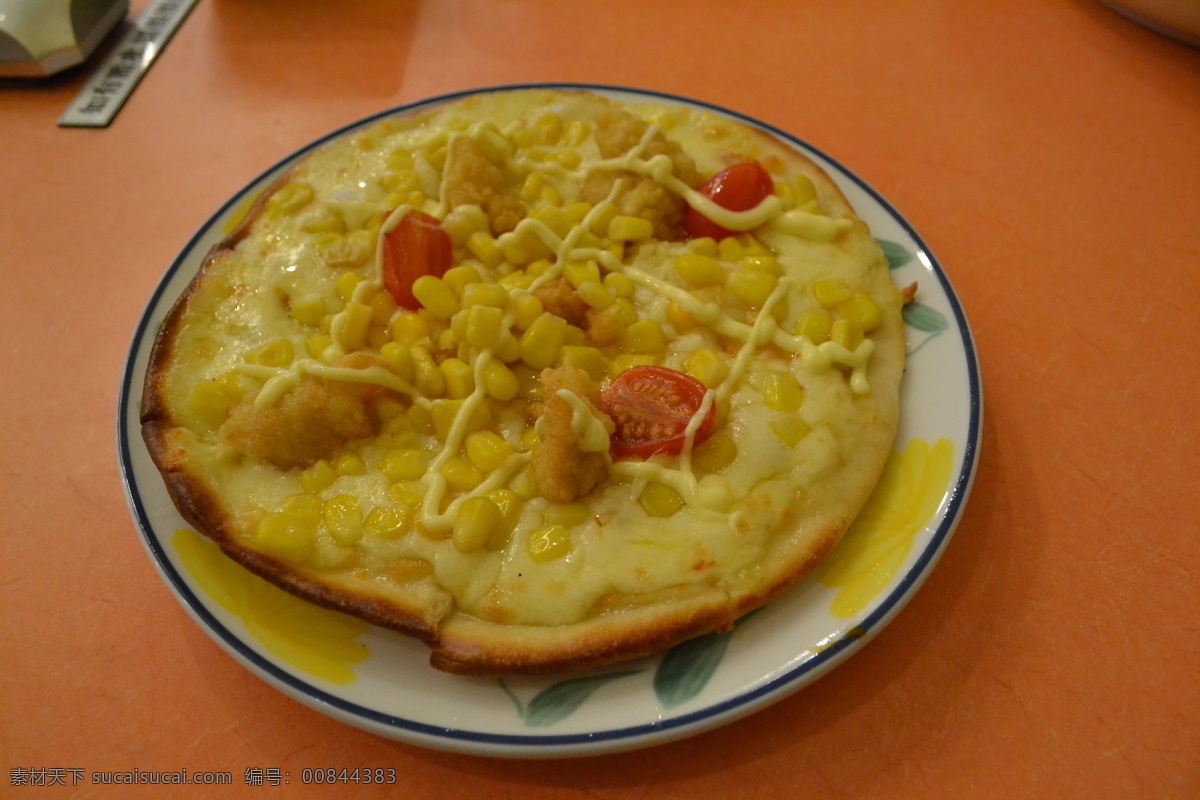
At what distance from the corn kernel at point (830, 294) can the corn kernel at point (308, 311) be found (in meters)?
2.04

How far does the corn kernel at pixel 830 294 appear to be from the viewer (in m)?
2.91

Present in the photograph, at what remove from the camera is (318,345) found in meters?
2.81

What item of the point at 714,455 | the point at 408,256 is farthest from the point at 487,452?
the point at 408,256

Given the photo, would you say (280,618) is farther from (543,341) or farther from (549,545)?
(543,341)

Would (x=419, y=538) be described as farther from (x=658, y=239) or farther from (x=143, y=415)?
(x=658, y=239)

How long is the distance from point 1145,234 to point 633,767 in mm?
3833

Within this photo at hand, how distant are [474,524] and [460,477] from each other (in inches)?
9.8

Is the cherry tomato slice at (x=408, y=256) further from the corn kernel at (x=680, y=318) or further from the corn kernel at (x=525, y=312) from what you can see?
the corn kernel at (x=680, y=318)

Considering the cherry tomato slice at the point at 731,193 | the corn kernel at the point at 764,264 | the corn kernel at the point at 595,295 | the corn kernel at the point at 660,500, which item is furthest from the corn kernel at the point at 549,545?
the cherry tomato slice at the point at 731,193

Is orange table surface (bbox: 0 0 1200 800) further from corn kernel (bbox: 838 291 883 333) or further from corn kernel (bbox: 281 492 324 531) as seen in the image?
corn kernel (bbox: 838 291 883 333)

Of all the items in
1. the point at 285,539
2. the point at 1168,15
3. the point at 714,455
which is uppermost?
Result: the point at 1168,15

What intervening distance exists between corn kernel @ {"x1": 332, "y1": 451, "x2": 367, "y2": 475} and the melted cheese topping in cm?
3

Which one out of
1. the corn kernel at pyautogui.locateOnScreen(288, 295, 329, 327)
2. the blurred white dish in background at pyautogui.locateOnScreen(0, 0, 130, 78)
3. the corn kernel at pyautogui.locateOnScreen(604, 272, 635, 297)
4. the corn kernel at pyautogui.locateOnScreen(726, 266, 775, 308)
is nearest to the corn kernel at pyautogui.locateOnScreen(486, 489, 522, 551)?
the corn kernel at pyautogui.locateOnScreen(604, 272, 635, 297)

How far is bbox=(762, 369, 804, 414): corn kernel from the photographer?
2.62 metres
